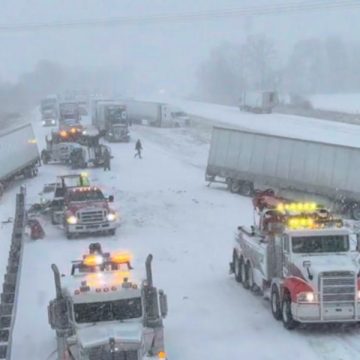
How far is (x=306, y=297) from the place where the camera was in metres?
19.2

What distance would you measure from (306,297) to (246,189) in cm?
2613

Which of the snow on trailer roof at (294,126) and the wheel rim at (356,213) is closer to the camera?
the wheel rim at (356,213)

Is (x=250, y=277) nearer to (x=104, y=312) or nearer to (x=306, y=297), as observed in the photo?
(x=306, y=297)

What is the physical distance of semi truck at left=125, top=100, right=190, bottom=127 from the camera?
98.4m

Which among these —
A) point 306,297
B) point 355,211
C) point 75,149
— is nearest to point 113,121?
point 75,149

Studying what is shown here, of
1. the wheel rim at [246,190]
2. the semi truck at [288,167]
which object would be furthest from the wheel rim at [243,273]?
the wheel rim at [246,190]

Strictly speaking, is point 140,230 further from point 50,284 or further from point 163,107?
point 163,107

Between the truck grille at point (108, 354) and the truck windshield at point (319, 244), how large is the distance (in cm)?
675

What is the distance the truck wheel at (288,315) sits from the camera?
1984 cm

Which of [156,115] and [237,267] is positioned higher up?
[237,267]

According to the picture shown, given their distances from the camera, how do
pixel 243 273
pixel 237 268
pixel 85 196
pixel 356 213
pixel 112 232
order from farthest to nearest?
pixel 356 213, pixel 85 196, pixel 112 232, pixel 237 268, pixel 243 273

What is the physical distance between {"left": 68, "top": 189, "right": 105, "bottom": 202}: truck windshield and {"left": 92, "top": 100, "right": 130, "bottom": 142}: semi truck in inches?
1583

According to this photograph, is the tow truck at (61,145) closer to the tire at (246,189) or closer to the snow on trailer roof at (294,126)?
the tire at (246,189)

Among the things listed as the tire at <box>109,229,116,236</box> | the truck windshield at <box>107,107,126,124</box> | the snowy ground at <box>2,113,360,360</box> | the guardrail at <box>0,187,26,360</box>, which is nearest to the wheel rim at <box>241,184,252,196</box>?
the snowy ground at <box>2,113,360,360</box>
